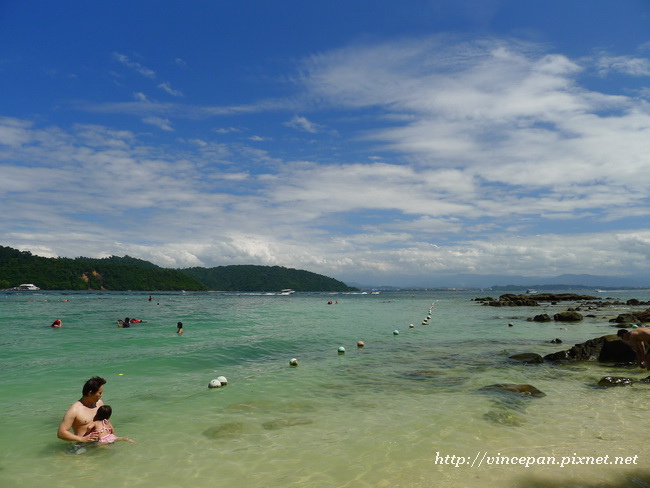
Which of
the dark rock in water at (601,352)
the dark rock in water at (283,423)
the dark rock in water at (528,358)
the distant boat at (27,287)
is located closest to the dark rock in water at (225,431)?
the dark rock in water at (283,423)

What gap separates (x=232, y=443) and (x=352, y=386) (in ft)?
19.3

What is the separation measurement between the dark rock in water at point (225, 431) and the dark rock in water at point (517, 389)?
24.9ft

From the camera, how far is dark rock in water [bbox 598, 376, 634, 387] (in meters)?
13.0

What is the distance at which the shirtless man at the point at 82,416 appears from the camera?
8344 mm

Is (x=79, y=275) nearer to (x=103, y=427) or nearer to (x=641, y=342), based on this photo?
(x=103, y=427)

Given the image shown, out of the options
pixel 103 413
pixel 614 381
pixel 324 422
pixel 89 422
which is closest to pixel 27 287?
pixel 89 422

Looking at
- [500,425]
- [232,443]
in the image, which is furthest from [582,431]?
[232,443]

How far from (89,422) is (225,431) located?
9.44ft

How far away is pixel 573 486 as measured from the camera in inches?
251

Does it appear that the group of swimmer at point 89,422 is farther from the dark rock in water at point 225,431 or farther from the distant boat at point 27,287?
the distant boat at point 27,287

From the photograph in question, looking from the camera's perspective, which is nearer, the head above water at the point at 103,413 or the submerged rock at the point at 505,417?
the head above water at the point at 103,413

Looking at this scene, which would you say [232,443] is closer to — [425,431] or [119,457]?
[119,457]

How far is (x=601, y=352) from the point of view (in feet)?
57.2

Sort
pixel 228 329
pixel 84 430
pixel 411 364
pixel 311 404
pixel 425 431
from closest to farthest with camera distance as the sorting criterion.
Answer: pixel 84 430 → pixel 425 431 → pixel 311 404 → pixel 411 364 → pixel 228 329
